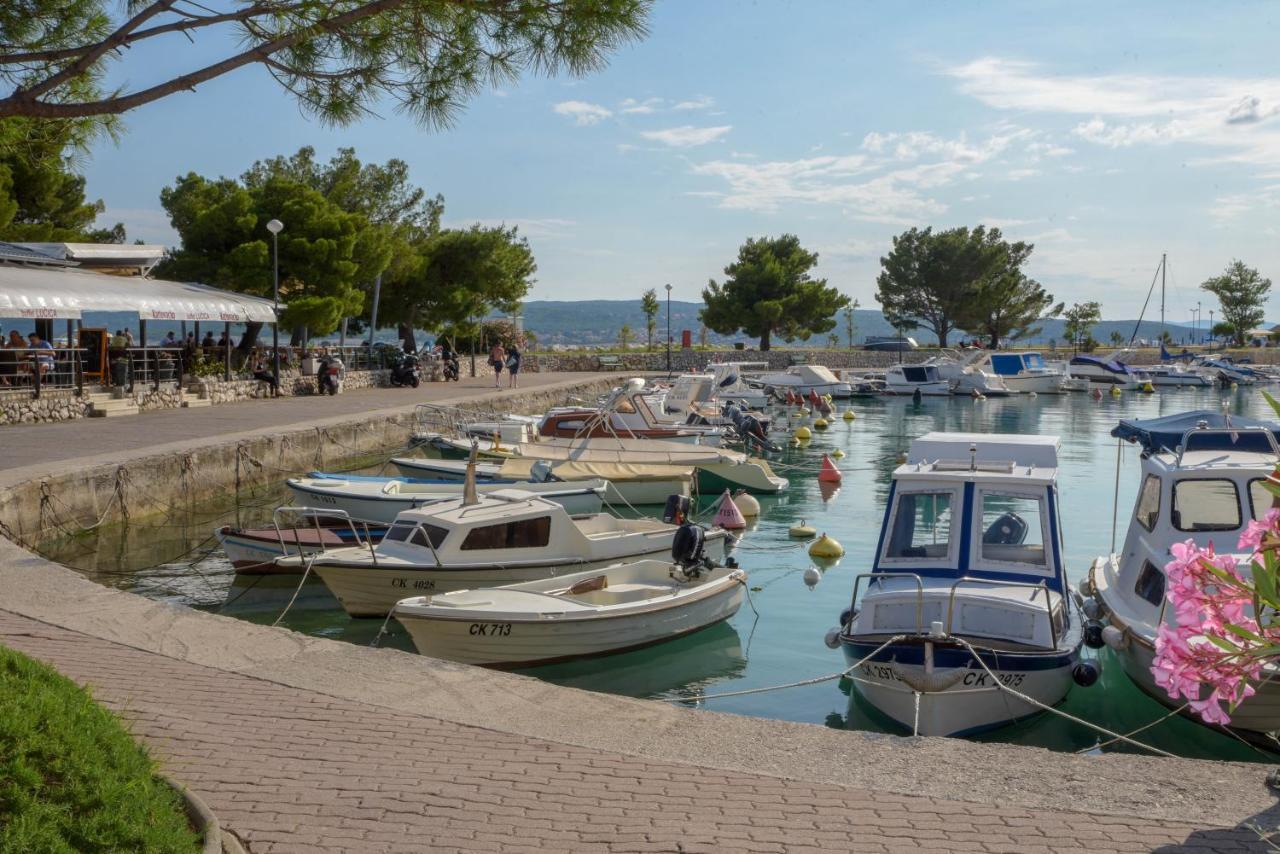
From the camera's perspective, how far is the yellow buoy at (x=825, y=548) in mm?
20562

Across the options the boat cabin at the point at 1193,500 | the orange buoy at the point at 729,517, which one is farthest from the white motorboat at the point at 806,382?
the boat cabin at the point at 1193,500

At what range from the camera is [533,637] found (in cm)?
1267

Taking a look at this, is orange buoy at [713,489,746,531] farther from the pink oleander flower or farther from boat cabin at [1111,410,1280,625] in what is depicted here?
the pink oleander flower

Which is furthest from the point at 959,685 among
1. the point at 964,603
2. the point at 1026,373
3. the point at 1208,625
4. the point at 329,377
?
the point at 1026,373

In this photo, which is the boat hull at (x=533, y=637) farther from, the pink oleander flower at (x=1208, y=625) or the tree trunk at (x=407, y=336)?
the tree trunk at (x=407, y=336)

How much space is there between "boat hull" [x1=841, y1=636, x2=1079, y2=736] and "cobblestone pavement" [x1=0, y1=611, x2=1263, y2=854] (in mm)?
4324

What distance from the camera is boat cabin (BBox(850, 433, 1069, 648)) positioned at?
1131cm

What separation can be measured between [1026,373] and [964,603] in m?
64.3

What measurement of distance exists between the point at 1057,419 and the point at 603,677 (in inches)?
1761

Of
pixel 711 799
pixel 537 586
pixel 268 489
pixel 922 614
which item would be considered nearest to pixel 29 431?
pixel 268 489

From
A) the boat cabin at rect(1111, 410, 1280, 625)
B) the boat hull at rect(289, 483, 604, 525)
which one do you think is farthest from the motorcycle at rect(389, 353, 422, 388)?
the boat cabin at rect(1111, 410, 1280, 625)

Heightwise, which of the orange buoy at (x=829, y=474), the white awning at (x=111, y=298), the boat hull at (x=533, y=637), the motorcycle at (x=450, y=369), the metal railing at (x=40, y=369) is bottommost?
the orange buoy at (x=829, y=474)

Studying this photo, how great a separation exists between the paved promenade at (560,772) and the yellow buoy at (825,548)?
483 inches

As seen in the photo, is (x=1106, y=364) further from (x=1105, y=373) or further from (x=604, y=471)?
(x=604, y=471)
